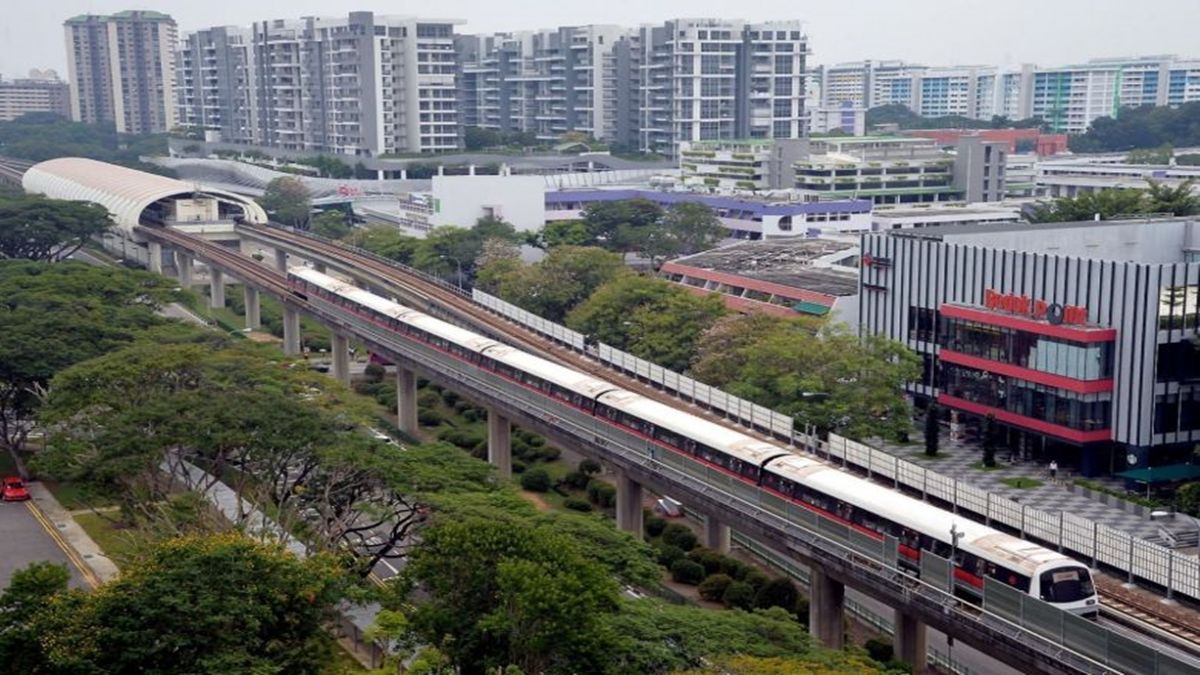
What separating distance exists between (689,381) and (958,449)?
14561 mm

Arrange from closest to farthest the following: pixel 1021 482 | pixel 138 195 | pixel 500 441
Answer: pixel 1021 482 → pixel 500 441 → pixel 138 195

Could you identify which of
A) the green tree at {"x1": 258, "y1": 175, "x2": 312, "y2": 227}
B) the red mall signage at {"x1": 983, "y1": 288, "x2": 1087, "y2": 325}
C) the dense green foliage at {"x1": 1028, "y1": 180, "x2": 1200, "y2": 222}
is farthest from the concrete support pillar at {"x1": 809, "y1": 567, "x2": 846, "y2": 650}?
the green tree at {"x1": 258, "y1": 175, "x2": 312, "y2": 227}

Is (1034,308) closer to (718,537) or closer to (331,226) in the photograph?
(718,537)

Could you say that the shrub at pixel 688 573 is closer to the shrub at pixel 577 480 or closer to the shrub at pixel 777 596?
the shrub at pixel 777 596

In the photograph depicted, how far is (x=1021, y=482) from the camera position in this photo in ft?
202

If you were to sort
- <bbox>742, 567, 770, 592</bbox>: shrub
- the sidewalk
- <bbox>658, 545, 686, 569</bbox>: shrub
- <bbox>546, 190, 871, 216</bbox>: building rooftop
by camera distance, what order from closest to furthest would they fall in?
<bbox>742, 567, 770, 592</bbox>: shrub → the sidewalk → <bbox>658, 545, 686, 569</bbox>: shrub → <bbox>546, 190, 871, 216</bbox>: building rooftop

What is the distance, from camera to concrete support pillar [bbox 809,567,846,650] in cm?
4644

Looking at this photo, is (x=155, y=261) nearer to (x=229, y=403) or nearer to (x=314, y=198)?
(x=314, y=198)

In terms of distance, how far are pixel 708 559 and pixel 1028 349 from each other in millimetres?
20354

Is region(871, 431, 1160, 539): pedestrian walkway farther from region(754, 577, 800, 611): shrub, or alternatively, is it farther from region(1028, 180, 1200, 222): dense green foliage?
region(1028, 180, 1200, 222): dense green foliage

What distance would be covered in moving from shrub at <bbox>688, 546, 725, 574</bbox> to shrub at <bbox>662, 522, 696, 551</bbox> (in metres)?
1.51

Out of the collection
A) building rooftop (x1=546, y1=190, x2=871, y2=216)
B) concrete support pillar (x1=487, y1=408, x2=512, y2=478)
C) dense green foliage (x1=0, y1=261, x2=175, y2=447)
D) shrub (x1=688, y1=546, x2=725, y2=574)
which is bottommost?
shrub (x1=688, y1=546, x2=725, y2=574)

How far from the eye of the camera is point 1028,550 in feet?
128

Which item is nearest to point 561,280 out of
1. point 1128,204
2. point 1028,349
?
point 1128,204
